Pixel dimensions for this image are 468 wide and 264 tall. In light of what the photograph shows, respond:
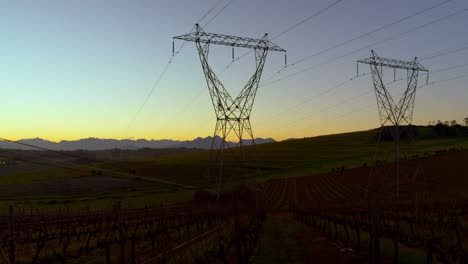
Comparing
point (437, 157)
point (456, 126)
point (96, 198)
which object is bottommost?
point (96, 198)

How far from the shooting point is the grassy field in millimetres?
77938

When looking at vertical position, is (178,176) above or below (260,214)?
above

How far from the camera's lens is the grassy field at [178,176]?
77.9 metres

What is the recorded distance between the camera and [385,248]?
2509 centimetres

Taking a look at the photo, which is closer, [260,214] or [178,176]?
[260,214]

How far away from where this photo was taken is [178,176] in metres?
104

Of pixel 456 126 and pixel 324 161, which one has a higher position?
pixel 456 126

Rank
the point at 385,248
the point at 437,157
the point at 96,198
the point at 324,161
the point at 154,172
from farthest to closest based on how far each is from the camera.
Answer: the point at 324,161, the point at 154,172, the point at 437,157, the point at 96,198, the point at 385,248

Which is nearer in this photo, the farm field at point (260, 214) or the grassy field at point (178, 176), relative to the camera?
the farm field at point (260, 214)

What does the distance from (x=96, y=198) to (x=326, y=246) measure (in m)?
58.9

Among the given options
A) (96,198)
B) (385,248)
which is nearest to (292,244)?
(385,248)

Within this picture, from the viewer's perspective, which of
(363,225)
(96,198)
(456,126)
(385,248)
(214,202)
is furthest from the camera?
(456,126)

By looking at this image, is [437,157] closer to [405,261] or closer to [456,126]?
[456,126]

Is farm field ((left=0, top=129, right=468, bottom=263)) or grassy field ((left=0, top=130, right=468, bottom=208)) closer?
farm field ((left=0, top=129, right=468, bottom=263))
